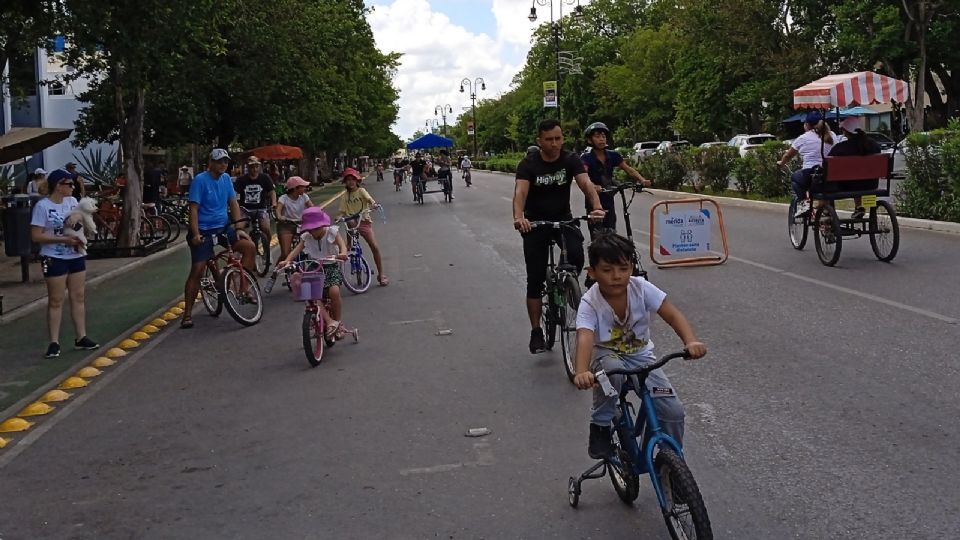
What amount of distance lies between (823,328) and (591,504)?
14.7 ft

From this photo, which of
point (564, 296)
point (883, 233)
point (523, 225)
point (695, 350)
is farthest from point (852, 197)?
point (695, 350)

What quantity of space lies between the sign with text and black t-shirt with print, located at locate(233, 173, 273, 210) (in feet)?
20.9

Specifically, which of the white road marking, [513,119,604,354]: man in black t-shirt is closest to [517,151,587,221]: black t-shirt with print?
[513,119,604,354]: man in black t-shirt

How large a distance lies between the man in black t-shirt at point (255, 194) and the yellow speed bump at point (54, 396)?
7430 millimetres

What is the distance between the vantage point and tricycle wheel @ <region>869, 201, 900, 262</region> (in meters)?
12.0

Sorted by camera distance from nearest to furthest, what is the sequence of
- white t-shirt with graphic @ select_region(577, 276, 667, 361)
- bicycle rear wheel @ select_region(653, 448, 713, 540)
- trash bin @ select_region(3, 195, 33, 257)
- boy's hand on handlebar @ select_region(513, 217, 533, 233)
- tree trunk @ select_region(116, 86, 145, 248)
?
bicycle rear wheel @ select_region(653, 448, 713, 540) → white t-shirt with graphic @ select_region(577, 276, 667, 361) → boy's hand on handlebar @ select_region(513, 217, 533, 233) → trash bin @ select_region(3, 195, 33, 257) → tree trunk @ select_region(116, 86, 145, 248)

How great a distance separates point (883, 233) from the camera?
12.2 m

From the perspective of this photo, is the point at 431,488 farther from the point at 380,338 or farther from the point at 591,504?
the point at 380,338

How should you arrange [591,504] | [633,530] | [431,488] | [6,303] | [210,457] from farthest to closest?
[6,303]
[210,457]
[431,488]
[591,504]
[633,530]

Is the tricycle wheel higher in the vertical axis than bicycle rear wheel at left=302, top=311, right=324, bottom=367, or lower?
higher

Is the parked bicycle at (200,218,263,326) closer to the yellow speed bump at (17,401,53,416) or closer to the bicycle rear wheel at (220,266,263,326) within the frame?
the bicycle rear wheel at (220,266,263,326)

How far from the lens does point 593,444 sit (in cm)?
449

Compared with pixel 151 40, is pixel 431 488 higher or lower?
lower

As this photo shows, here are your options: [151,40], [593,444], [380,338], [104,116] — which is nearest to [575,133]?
[104,116]
